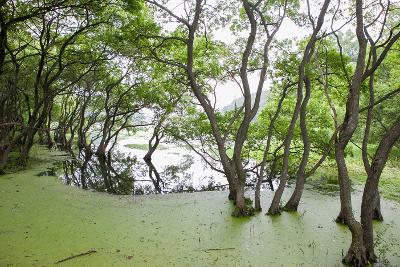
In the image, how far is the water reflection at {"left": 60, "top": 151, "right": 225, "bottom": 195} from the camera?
49.0 feet

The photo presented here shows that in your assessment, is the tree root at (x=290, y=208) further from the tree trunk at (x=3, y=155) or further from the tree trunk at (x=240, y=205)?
the tree trunk at (x=3, y=155)

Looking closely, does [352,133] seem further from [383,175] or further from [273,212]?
[383,175]

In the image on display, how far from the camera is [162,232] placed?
25.3 ft

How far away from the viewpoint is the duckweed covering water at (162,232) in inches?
245

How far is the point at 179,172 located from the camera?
786 inches

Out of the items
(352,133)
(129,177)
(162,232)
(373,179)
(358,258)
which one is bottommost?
(162,232)

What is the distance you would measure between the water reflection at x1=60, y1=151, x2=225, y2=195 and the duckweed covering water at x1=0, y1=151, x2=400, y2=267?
11.6 ft

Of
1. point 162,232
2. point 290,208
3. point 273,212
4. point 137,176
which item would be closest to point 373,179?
point 273,212

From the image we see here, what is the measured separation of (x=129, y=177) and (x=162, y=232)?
10535 mm

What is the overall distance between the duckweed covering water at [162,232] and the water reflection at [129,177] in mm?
3539

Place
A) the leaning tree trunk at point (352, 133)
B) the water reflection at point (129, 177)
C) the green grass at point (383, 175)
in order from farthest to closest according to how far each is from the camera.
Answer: the water reflection at point (129, 177) → the green grass at point (383, 175) → the leaning tree trunk at point (352, 133)

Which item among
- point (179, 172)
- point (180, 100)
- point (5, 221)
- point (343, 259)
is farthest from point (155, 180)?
point (343, 259)

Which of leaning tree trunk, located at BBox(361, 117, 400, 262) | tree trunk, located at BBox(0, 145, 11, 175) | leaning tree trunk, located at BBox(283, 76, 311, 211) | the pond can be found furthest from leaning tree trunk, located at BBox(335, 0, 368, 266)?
tree trunk, located at BBox(0, 145, 11, 175)

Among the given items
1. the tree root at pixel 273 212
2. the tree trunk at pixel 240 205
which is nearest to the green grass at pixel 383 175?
the tree root at pixel 273 212
